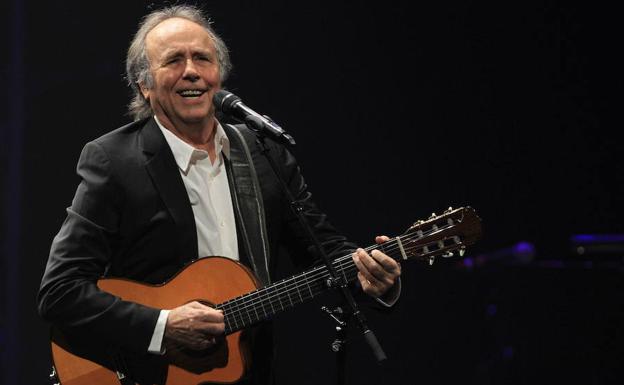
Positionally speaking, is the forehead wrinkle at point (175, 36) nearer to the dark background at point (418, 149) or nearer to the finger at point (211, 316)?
the finger at point (211, 316)

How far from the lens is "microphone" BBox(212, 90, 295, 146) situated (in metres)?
2.67

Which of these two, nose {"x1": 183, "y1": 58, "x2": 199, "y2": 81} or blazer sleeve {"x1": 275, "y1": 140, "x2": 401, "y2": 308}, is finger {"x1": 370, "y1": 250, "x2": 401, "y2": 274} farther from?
nose {"x1": 183, "y1": 58, "x2": 199, "y2": 81}

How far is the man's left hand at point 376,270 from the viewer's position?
9.16 feet

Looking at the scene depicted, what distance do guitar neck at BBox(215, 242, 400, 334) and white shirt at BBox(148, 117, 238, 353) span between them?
216 millimetres

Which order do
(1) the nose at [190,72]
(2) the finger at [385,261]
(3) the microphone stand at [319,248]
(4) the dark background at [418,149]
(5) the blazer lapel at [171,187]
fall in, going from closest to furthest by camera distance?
(3) the microphone stand at [319,248], (2) the finger at [385,261], (5) the blazer lapel at [171,187], (1) the nose at [190,72], (4) the dark background at [418,149]

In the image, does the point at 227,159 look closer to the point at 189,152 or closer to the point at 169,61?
the point at 189,152

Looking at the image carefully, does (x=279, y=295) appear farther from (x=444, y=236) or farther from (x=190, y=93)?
(x=190, y=93)

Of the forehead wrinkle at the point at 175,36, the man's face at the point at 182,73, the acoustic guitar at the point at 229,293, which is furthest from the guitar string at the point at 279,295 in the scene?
the forehead wrinkle at the point at 175,36

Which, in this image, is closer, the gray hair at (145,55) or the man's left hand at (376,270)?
the man's left hand at (376,270)

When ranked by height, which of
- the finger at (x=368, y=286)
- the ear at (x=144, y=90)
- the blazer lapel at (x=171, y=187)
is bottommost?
the finger at (x=368, y=286)

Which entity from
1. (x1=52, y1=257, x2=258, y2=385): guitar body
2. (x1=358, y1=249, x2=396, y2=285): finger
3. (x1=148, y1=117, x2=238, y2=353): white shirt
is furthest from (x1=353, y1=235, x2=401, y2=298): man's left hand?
(x1=148, y1=117, x2=238, y2=353): white shirt

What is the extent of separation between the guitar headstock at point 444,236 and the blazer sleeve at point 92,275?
0.89m

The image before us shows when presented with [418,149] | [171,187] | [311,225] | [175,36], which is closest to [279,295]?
[311,225]

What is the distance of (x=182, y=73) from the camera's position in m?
3.08
